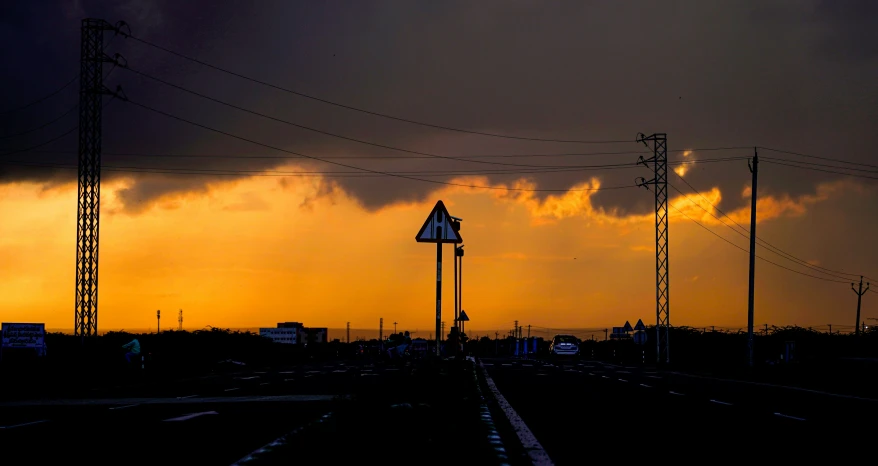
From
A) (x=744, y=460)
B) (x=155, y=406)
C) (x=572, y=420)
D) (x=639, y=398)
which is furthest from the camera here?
(x=639, y=398)

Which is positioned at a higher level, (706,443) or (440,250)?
(440,250)

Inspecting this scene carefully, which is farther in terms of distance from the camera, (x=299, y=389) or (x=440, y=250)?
(x=299, y=389)

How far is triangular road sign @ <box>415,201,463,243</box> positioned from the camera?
24.6 meters

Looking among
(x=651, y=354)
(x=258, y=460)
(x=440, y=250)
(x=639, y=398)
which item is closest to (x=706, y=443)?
(x=258, y=460)

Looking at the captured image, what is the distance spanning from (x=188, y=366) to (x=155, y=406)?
31.3 metres

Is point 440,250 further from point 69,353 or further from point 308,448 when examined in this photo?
point 69,353

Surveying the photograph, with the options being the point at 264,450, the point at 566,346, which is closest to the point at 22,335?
the point at 264,450

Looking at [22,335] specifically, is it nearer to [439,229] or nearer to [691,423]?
[439,229]

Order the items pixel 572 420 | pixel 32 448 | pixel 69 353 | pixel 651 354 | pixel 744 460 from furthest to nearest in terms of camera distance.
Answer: pixel 651 354, pixel 69 353, pixel 572 420, pixel 32 448, pixel 744 460

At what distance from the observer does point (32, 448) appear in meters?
12.3

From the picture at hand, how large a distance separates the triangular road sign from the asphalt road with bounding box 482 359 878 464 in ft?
13.5

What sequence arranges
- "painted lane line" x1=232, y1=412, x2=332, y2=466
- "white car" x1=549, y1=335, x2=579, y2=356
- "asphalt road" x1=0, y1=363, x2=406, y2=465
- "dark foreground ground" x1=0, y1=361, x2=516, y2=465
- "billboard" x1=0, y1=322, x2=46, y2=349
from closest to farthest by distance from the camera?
1. "painted lane line" x1=232, y1=412, x2=332, y2=466
2. "dark foreground ground" x1=0, y1=361, x2=516, y2=465
3. "asphalt road" x1=0, y1=363, x2=406, y2=465
4. "billboard" x1=0, y1=322, x2=46, y2=349
5. "white car" x1=549, y1=335, x2=579, y2=356

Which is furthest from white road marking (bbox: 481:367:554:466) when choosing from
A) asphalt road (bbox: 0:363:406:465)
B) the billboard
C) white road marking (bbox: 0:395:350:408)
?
the billboard

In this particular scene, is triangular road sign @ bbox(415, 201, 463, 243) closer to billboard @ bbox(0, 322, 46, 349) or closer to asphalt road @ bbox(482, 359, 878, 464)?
asphalt road @ bbox(482, 359, 878, 464)
